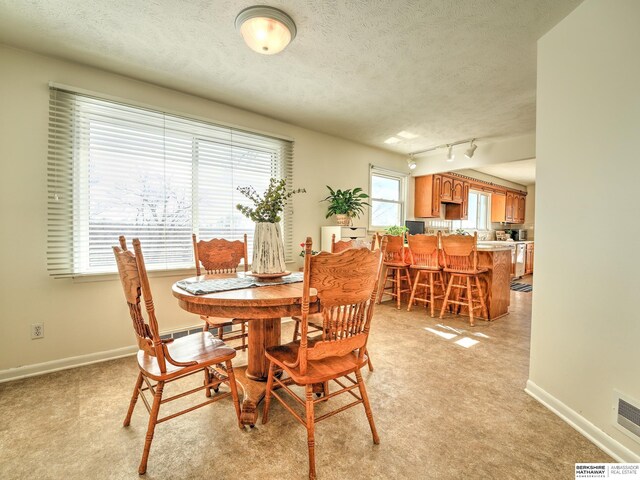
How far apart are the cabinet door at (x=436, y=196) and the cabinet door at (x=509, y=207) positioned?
3.32 meters

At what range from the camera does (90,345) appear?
242cm

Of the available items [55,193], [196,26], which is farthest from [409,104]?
[55,193]

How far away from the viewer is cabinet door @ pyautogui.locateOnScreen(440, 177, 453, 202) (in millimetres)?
5461

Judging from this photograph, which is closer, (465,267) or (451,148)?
(465,267)

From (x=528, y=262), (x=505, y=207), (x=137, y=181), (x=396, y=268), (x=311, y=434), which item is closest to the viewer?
(x=311, y=434)

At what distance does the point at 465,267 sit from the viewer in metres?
3.61

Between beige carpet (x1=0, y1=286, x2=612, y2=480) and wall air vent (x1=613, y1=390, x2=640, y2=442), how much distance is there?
186 mm

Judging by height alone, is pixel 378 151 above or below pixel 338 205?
above

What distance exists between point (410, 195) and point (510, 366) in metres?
3.62

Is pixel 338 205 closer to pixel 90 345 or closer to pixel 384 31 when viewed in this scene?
pixel 384 31

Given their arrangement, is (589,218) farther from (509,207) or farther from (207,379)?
(509,207)

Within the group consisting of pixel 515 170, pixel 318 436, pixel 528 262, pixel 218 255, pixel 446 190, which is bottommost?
pixel 318 436

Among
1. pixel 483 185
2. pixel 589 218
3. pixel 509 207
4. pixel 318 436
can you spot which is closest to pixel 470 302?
pixel 589 218

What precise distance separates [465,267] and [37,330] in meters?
4.30
